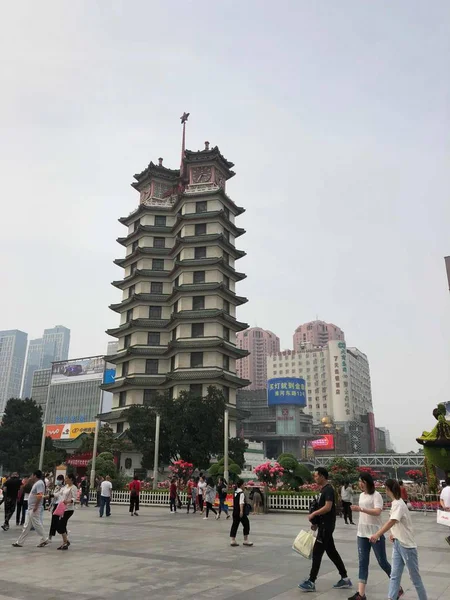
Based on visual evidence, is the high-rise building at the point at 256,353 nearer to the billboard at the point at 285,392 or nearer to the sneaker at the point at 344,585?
the billboard at the point at 285,392

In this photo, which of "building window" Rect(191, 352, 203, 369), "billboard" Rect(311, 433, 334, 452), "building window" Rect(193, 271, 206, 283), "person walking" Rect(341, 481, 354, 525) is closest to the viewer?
"person walking" Rect(341, 481, 354, 525)

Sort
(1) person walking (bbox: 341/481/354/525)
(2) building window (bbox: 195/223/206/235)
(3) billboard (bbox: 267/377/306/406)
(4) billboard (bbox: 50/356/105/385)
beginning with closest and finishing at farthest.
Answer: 1. (1) person walking (bbox: 341/481/354/525)
2. (2) building window (bbox: 195/223/206/235)
3. (4) billboard (bbox: 50/356/105/385)
4. (3) billboard (bbox: 267/377/306/406)

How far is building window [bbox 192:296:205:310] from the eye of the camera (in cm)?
5103

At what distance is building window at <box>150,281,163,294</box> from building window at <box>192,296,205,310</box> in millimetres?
5856

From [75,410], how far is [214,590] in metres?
113

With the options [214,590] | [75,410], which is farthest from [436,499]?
[75,410]

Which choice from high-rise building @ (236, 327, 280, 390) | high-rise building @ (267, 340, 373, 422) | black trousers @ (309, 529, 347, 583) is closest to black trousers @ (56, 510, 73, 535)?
black trousers @ (309, 529, 347, 583)

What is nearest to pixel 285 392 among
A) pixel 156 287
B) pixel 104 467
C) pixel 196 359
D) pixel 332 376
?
pixel 332 376

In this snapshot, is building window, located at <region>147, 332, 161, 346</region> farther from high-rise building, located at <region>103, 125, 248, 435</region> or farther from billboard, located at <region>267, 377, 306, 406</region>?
billboard, located at <region>267, 377, 306, 406</region>

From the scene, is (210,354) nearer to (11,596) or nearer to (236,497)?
(236,497)

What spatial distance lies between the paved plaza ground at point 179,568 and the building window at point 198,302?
37.2 meters

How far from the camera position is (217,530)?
49.3 feet

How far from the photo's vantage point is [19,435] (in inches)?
2185

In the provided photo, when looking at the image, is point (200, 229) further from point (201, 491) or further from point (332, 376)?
point (332, 376)
